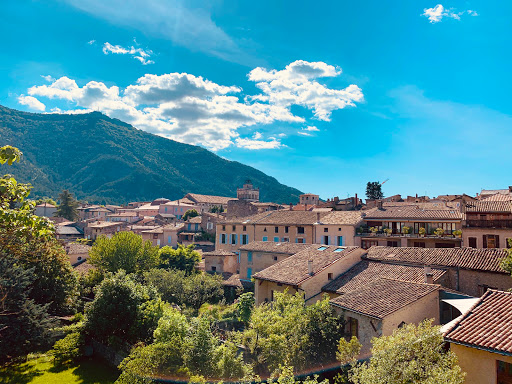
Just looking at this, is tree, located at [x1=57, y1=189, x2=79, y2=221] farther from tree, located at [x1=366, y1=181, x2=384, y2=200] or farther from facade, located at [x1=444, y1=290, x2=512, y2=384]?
facade, located at [x1=444, y1=290, x2=512, y2=384]

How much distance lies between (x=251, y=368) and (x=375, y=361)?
32.5 ft

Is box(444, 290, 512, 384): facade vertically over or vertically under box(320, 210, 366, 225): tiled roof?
under

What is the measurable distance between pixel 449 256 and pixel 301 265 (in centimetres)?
1066

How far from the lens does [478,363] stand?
10812 mm

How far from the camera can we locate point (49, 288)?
33938mm

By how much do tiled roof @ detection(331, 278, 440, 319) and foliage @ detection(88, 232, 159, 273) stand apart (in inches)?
1398

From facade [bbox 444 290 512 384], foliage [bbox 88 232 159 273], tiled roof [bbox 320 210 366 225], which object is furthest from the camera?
foliage [bbox 88 232 159 273]

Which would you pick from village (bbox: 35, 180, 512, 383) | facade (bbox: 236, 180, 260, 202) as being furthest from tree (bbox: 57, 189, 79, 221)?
facade (bbox: 236, 180, 260, 202)

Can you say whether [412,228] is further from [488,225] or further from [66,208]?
[66,208]

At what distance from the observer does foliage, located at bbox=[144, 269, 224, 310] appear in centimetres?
4025

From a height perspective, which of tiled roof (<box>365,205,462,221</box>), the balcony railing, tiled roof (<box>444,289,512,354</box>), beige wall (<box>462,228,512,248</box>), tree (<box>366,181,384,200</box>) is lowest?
tiled roof (<box>444,289,512,354</box>)

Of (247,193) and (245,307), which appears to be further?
(247,193)

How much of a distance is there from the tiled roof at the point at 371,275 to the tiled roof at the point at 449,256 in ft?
4.86

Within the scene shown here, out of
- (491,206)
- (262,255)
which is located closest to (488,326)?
(491,206)
